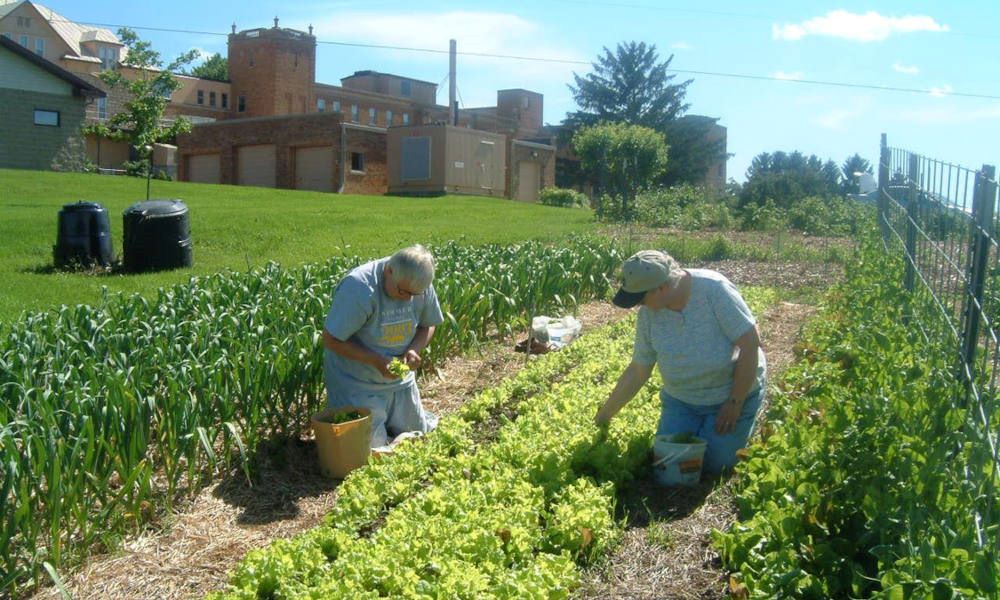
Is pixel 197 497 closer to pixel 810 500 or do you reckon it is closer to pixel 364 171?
pixel 810 500

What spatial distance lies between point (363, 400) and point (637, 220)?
15016 millimetres

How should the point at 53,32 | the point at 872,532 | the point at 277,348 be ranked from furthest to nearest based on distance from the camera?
1. the point at 53,32
2. the point at 277,348
3. the point at 872,532

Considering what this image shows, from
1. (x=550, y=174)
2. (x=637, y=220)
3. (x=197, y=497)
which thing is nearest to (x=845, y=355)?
(x=197, y=497)

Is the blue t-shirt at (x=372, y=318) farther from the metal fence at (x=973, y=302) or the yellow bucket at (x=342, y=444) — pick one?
the metal fence at (x=973, y=302)

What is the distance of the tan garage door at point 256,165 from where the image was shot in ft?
118

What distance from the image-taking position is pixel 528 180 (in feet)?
130

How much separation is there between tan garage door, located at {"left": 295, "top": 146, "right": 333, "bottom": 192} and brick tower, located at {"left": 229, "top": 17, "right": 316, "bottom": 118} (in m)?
17.1

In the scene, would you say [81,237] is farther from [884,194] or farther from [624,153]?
[624,153]

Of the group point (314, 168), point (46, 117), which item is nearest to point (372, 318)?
point (314, 168)

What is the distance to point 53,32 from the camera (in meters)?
63.6

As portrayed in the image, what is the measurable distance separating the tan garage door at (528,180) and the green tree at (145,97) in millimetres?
13372

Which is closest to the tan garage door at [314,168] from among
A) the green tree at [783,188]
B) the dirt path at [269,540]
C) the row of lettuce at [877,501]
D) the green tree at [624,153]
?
the green tree at [624,153]

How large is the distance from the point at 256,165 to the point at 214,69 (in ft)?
142

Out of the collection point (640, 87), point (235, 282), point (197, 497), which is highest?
point (640, 87)
